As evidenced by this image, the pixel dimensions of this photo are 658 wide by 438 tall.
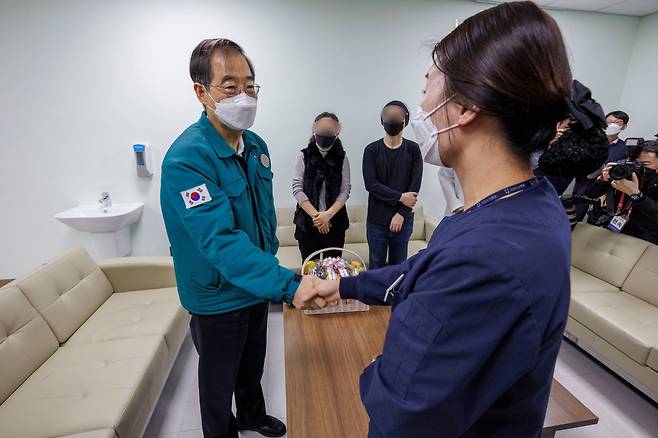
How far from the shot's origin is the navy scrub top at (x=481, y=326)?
18.4 inches

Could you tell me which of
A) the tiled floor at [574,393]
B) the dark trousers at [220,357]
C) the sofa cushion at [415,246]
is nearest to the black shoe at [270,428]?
the tiled floor at [574,393]

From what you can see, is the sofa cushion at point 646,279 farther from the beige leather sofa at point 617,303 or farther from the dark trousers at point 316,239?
the dark trousers at point 316,239

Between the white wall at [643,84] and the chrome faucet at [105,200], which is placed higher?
the white wall at [643,84]

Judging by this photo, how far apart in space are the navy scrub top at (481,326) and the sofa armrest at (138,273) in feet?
6.82

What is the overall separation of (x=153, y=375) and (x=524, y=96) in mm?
1824

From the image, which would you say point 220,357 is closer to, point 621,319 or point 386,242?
point 386,242

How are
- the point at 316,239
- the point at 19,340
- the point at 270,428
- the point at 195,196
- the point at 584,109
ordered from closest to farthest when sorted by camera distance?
the point at 584,109, the point at 195,196, the point at 19,340, the point at 270,428, the point at 316,239

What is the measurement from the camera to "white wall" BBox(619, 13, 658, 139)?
3133 mm

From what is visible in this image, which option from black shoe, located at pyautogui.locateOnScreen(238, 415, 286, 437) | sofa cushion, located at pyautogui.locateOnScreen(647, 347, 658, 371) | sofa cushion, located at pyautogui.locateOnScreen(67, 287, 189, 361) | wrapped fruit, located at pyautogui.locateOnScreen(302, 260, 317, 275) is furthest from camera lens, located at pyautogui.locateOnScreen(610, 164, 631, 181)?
sofa cushion, located at pyautogui.locateOnScreen(67, 287, 189, 361)

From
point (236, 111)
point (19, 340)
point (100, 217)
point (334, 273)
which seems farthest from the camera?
point (100, 217)

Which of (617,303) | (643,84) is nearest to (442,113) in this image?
(617,303)

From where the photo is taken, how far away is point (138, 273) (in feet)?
7.36

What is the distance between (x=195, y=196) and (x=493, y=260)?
2.83 ft

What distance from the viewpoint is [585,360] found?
2.12 meters
